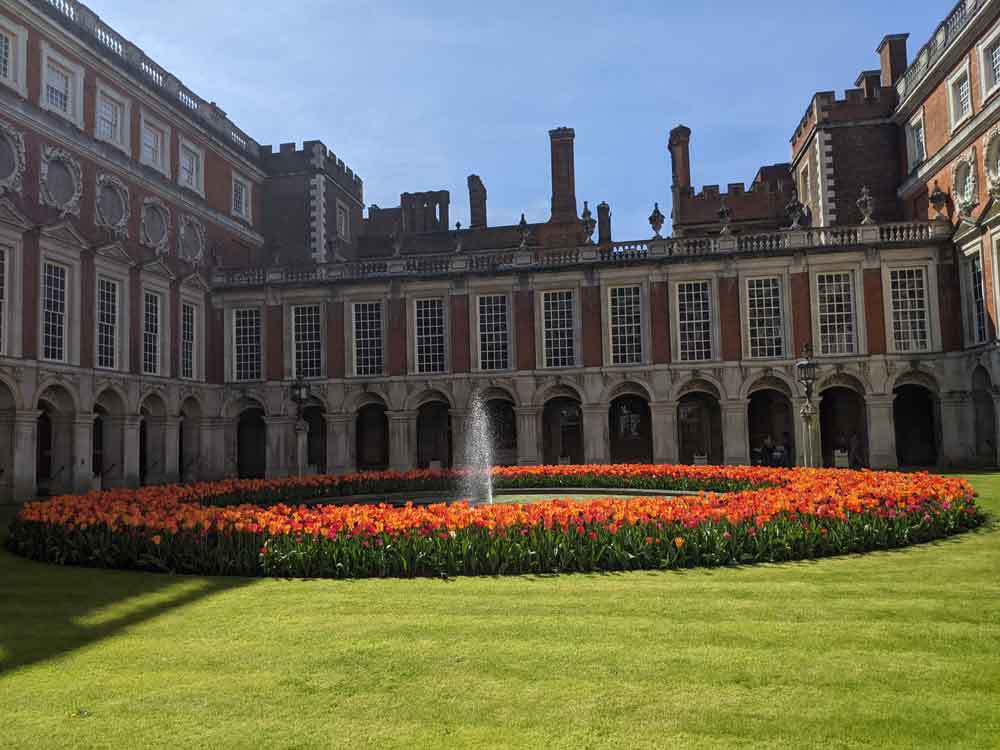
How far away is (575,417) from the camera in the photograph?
125ft

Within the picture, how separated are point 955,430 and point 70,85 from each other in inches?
1420

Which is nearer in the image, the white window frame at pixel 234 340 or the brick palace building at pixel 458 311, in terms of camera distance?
the brick palace building at pixel 458 311

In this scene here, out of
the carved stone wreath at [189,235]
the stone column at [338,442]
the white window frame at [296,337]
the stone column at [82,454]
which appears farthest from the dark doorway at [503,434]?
the stone column at [82,454]

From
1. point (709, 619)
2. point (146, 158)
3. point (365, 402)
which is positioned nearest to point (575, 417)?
point (365, 402)

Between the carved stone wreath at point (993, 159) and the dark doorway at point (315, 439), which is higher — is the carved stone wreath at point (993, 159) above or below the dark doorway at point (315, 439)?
above

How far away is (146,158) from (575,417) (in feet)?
73.2

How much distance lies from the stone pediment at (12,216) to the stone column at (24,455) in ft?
19.7

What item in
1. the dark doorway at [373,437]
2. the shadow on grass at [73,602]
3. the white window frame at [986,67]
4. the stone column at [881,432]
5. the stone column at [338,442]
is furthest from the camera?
the dark doorway at [373,437]

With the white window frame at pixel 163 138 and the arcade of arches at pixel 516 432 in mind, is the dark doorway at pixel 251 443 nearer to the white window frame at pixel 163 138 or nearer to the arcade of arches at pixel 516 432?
the arcade of arches at pixel 516 432

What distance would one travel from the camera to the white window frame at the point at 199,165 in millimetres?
35219

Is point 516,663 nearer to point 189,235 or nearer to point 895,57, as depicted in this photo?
point 189,235

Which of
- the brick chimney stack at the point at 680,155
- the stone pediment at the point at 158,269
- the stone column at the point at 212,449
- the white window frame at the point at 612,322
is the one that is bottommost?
the stone column at the point at 212,449

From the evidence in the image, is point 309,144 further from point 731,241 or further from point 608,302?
point 731,241

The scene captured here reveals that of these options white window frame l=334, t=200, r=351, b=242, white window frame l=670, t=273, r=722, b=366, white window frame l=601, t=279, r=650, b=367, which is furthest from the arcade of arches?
white window frame l=334, t=200, r=351, b=242
